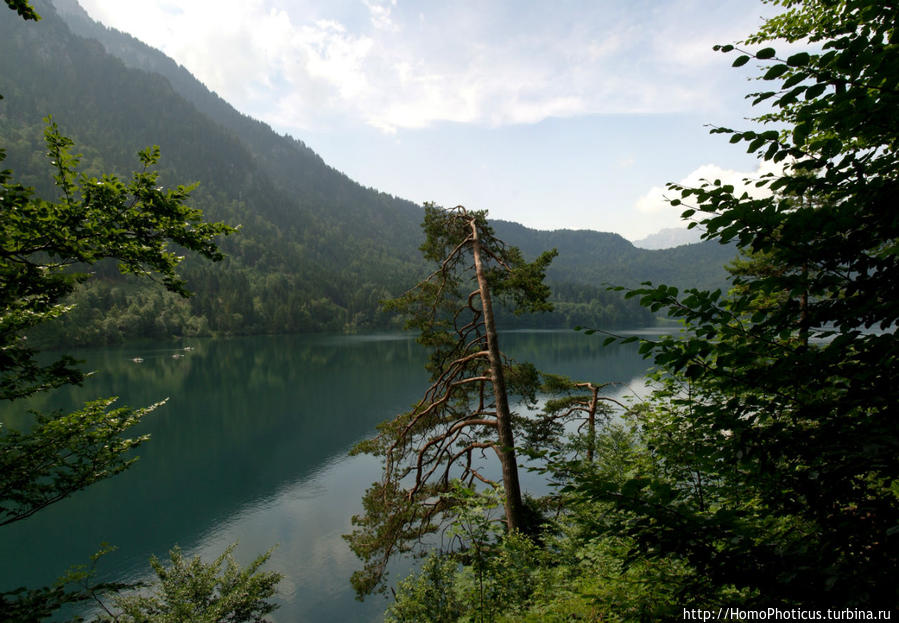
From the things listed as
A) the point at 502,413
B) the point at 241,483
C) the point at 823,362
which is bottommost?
the point at 241,483

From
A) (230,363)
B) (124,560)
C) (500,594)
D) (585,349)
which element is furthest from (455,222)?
(585,349)

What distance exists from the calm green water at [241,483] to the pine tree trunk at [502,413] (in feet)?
28.7

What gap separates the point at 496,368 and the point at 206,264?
183 m

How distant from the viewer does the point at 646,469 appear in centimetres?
648

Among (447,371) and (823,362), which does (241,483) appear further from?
(823,362)

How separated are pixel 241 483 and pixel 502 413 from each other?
2571 centimetres

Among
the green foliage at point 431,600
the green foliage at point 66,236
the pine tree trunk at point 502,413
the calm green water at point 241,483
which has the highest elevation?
the green foliage at point 66,236

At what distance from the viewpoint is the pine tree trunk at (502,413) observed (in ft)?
31.3

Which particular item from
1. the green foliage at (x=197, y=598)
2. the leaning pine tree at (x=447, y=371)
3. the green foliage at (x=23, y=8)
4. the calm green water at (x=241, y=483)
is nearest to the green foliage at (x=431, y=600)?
the leaning pine tree at (x=447, y=371)

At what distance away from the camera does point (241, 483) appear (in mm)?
28312

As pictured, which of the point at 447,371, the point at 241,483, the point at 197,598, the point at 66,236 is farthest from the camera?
the point at 241,483

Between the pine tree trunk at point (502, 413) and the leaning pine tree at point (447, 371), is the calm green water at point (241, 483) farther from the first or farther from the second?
the pine tree trunk at point (502, 413)

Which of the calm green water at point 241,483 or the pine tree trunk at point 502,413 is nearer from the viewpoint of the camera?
the pine tree trunk at point 502,413

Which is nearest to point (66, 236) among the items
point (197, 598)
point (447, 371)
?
point (447, 371)
